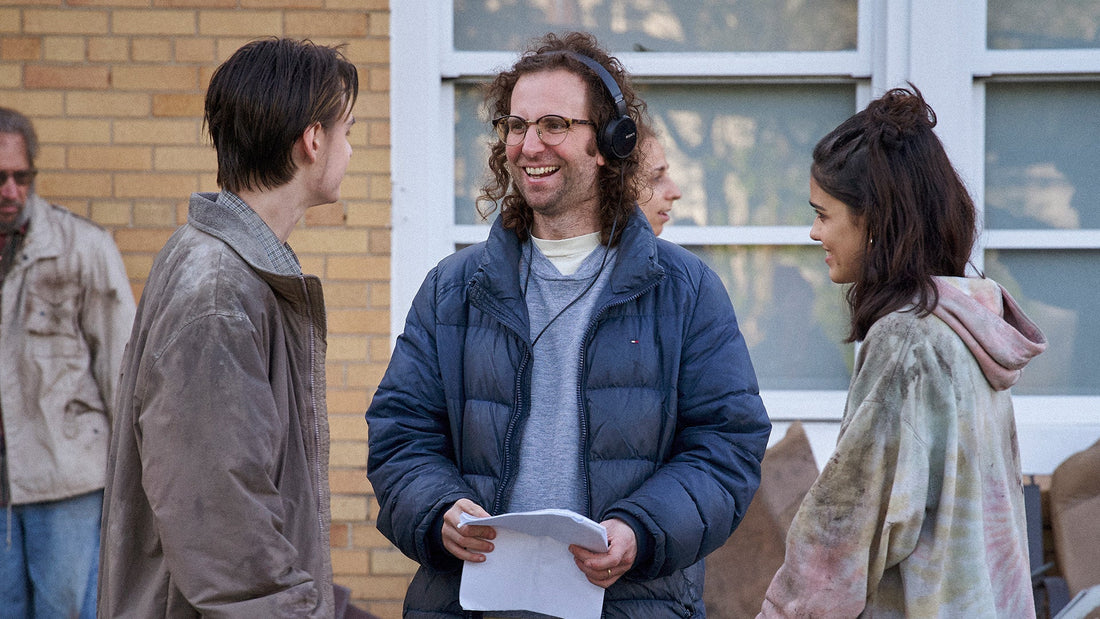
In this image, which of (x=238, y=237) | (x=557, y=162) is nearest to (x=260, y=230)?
(x=238, y=237)

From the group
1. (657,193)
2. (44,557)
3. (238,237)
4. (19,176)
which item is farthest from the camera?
(19,176)

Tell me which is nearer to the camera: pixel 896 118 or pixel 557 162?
pixel 896 118

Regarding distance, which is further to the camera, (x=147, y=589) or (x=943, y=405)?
(x=943, y=405)

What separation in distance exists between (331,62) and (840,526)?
1.42 meters

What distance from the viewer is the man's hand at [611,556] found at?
207 cm

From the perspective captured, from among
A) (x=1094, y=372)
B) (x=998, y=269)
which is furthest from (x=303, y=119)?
(x=1094, y=372)

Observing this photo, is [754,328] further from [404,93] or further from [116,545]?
[116,545]

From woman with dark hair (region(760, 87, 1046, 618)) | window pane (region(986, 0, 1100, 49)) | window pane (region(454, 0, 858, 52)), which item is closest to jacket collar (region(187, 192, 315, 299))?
woman with dark hair (region(760, 87, 1046, 618))

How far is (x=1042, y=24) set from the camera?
4242 mm

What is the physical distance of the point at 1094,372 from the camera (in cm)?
424

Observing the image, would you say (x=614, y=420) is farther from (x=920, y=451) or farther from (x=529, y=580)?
(x=920, y=451)

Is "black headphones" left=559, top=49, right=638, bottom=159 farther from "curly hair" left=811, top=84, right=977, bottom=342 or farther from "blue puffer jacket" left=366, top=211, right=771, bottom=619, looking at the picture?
"curly hair" left=811, top=84, right=977, bottom=342

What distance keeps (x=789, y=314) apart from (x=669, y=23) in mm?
1346

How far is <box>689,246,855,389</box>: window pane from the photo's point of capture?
14.2 feet
